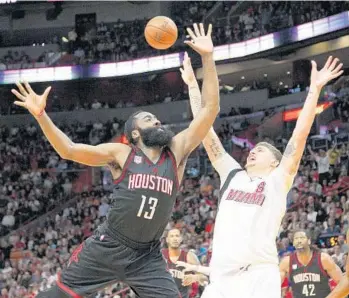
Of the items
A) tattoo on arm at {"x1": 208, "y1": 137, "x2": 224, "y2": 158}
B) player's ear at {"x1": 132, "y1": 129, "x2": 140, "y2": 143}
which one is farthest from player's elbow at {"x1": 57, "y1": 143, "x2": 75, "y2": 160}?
tattoo on arm at {"x1": 208, "y1": 137, "x2": 224, "y2": 158}

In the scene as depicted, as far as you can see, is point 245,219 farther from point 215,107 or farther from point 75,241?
point 75,241

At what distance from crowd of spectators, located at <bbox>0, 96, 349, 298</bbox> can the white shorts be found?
5587 millimetres

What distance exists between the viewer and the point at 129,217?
540 cm

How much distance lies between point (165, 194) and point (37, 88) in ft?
90.7

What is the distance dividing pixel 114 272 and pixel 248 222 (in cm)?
105

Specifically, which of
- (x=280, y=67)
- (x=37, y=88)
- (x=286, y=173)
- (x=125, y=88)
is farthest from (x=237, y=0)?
(x=286, y=173)

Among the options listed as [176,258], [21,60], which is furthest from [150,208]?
[21,60]

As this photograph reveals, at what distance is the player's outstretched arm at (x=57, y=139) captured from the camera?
17.2 ft

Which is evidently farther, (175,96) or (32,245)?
(175,96)

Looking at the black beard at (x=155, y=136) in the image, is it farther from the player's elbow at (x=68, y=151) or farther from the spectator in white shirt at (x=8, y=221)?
the spectator in white shirt at (x=8, y=221)

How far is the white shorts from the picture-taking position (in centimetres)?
530

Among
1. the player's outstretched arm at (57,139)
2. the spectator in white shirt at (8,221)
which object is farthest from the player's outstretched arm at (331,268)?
the spectator in white shirt at (8,221)

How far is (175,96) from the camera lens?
103 feet

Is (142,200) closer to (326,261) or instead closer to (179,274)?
(179,274)
